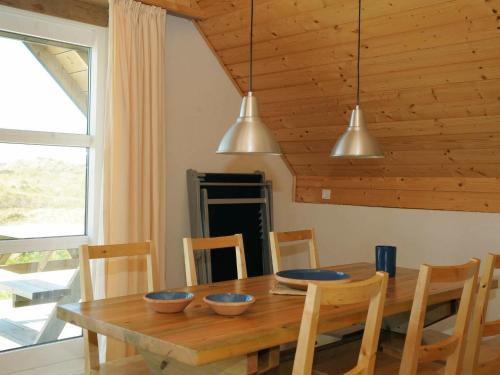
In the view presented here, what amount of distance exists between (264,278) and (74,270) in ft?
4.87

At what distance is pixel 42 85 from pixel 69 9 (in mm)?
507

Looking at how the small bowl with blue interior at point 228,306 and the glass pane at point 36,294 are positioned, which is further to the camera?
the glass pane at point 36,294

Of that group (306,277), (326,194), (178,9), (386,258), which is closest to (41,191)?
(178,9)

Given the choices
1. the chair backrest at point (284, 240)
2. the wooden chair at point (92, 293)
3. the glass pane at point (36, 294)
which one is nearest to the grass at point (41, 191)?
the glass pane at point (36, 294)

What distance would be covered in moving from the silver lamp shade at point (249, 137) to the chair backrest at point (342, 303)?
928 mm

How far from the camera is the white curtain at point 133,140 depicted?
3.94 m

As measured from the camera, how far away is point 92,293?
9.46 ft

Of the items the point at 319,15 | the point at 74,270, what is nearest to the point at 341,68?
the point at 319,15

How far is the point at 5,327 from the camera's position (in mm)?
3762

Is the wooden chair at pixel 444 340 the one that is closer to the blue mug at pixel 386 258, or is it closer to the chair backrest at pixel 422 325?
the chair backrest at pixel 422 325

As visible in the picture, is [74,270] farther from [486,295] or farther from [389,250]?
[486,295]

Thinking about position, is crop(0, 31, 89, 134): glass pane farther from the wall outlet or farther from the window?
the wall outlet

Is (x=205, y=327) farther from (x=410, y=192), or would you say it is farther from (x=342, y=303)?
(x=410, y=192)

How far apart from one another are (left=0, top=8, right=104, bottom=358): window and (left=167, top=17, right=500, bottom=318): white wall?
62 centimetres
